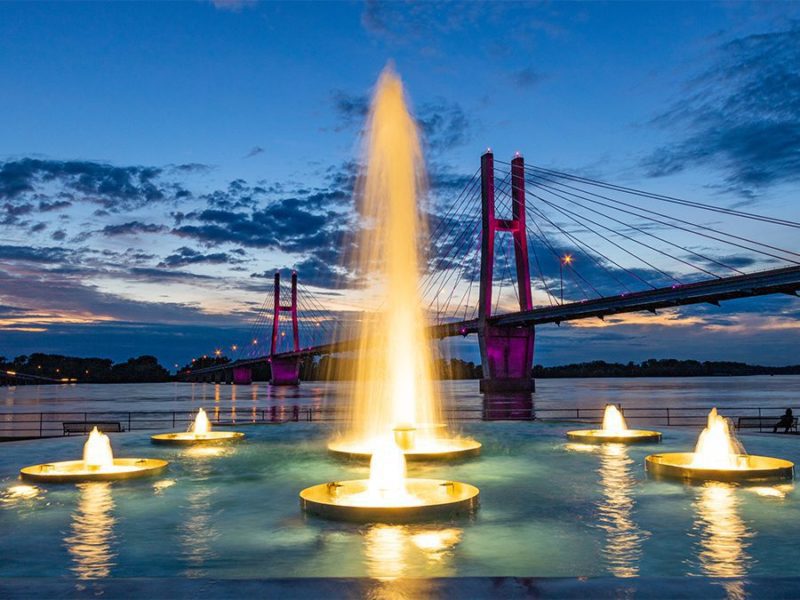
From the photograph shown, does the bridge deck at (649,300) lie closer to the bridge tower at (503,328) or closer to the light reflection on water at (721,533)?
the bridge tower at (503,328)

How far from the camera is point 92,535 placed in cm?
750

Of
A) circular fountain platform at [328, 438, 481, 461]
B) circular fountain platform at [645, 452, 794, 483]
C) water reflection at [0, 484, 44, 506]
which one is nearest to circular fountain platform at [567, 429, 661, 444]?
circular fountain platform at [328, 438, 481, 461]

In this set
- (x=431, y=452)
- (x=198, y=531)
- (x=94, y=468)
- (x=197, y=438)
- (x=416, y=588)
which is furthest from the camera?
(x=197, y=438)

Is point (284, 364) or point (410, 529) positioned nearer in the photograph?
point (410, 529)

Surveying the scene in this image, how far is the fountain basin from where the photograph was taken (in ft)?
25.9

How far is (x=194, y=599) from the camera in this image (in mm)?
4547

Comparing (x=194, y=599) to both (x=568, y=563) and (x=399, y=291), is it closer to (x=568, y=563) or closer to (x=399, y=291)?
(x=568, y=563)

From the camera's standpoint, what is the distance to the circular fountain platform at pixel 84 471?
10.9 meters

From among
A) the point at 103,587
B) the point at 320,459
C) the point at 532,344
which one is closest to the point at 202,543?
the point at 103,587

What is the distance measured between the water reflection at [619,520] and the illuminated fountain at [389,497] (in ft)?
4.92

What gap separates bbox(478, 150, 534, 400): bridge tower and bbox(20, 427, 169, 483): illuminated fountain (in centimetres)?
4839

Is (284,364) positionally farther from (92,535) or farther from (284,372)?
(92,535)

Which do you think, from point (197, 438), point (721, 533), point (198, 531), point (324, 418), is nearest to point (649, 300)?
point (324, 418)

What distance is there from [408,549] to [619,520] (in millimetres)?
2576
